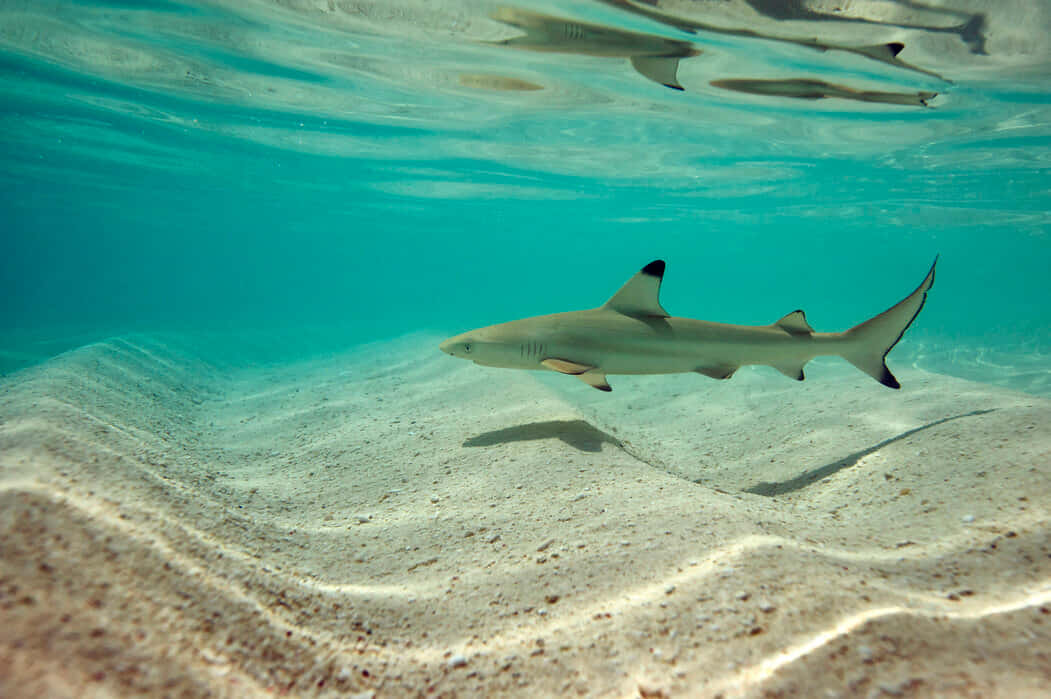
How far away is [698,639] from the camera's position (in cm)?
189

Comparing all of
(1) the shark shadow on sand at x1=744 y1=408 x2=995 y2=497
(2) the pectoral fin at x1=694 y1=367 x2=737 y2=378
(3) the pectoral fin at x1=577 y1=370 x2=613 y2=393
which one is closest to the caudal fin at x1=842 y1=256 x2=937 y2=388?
(1) the shark shadow on sand at x1=744 y1=408 x2=995 y2=497

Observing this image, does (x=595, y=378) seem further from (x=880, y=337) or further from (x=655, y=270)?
(x=880, y=337)

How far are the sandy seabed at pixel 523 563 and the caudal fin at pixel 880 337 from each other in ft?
2.29

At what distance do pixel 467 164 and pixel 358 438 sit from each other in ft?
68.3

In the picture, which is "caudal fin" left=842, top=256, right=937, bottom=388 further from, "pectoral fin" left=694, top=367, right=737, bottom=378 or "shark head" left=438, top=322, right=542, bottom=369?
"shark head" left=438, top=322, right=542, bottom=369

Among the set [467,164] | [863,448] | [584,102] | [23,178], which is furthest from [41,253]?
[863,448]

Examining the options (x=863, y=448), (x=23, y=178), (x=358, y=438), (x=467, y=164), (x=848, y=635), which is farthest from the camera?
(x=23, y=178)

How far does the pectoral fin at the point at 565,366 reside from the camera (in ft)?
16.2

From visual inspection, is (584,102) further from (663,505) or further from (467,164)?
(663,505)

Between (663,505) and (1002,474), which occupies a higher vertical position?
(1002,474)

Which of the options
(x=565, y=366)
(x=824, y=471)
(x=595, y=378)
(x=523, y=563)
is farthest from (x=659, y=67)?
(x=523, y=563)

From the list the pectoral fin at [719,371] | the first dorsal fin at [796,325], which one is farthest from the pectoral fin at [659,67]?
the pectoral fin at [719,371]

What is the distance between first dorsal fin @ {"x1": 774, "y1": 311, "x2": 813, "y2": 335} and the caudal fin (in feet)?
1.18

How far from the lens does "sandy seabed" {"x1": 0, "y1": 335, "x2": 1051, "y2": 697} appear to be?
1646 mm
